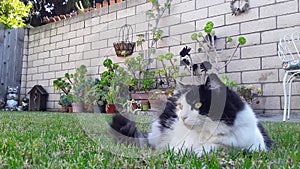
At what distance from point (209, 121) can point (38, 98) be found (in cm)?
529

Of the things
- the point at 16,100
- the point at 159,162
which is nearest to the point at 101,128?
the point at 159,162

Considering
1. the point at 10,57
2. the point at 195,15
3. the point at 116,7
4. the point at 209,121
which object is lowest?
the point at 209,121

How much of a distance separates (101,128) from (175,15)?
3087mm

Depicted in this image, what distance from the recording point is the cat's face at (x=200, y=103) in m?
0.99

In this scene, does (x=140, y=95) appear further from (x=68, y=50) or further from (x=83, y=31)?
(x=68, y=50)

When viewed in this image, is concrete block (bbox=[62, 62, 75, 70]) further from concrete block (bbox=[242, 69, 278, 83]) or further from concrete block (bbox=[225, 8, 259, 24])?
concrete block (bbox=[242, 69, 278, 83])

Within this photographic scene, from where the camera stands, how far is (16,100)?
5.99 m

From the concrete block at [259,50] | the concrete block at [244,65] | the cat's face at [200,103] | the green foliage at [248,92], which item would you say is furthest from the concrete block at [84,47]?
the concrete block at [259,50]

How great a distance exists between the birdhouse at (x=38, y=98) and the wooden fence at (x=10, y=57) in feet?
2.26

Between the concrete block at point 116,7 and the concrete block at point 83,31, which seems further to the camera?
the concrete block at point 83,31

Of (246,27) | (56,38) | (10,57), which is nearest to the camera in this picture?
(246,27)

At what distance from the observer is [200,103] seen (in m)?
1.00

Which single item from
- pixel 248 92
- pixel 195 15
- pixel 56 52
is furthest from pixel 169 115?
pixel 56 52

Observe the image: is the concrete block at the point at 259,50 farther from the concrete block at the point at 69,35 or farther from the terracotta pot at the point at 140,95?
the concrete block at the point at 69,35
